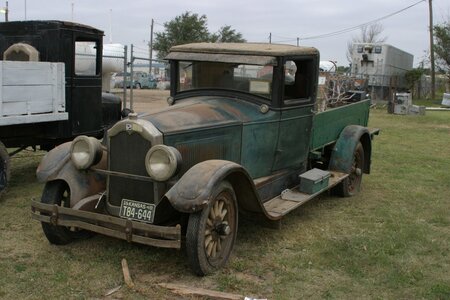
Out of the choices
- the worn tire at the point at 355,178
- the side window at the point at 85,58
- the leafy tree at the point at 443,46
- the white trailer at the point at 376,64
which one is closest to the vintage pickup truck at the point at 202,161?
the worn tire at the point at 355,178

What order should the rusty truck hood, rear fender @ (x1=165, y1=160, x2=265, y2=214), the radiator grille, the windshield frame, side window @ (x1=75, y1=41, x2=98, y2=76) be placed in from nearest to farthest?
rear fender @ (x1=165, y1=160, x2=265, y2=214), the radiator grille, the rusty truck hood, the windshield frame, side window @ (x1=75, y1=41, x2=98, y2=76)

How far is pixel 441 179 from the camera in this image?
7934mm

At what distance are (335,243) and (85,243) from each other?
2313 millimetres

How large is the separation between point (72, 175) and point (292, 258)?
6.67ft

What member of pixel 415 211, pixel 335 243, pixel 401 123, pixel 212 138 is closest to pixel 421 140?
pixel 401 123

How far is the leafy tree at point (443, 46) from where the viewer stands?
1284 inches

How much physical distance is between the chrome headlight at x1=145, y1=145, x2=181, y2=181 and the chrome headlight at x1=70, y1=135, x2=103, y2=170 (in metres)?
0.59

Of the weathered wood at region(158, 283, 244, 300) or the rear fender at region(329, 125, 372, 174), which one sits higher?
the rear fender at region(329, 125, 372, 174)

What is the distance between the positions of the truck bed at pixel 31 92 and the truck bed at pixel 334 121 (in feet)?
10.4

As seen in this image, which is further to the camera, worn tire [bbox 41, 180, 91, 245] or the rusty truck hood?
worn tire [bbox 41, 180, 91, 245]

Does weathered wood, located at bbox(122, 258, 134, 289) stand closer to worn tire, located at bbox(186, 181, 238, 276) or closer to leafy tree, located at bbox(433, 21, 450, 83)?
worn tire, located at bbox(186, 181, 238, 276)

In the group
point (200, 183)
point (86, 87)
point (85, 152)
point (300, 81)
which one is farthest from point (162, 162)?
point (86, 87)

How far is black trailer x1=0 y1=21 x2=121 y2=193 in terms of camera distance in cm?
588

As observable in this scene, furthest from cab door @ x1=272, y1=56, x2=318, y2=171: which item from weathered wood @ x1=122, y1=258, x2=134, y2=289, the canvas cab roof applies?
weathered wood @ x1=122, y1=258, x2=134, y2=289
